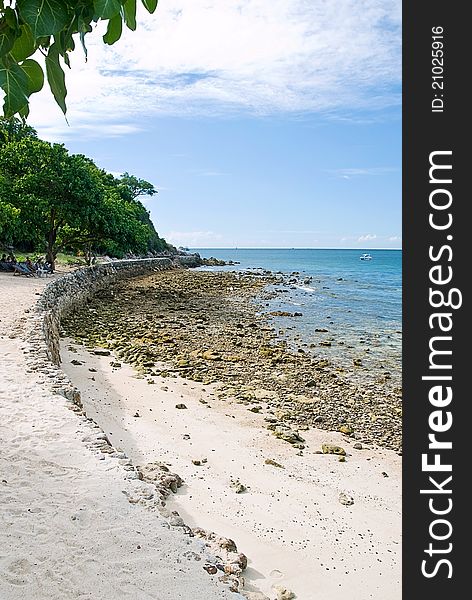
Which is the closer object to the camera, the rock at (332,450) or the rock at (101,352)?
the rock at (332,450)

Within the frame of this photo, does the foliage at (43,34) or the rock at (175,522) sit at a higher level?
the foliage at (43,34)

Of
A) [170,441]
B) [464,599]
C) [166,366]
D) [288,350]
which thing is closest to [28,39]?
[464,599]

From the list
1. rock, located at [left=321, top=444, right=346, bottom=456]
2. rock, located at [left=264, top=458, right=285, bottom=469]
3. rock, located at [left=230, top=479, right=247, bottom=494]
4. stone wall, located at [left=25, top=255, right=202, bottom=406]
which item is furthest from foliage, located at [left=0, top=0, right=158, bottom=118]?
rock, located at [left=321, top=444, right=346, bottom=456]

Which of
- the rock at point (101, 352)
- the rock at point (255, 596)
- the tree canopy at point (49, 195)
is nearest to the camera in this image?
the rock at point (255, 596)

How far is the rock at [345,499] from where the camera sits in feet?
23.8

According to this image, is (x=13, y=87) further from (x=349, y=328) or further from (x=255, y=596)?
(x=349, y=328)

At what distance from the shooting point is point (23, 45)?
1.81 metres

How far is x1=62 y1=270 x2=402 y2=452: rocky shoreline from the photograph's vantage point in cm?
1100

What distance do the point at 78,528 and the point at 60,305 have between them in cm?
1688

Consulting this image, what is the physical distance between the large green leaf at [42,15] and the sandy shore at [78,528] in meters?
3.77

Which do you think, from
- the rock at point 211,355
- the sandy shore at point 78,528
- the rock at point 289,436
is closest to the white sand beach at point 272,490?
the rock at point 289,436

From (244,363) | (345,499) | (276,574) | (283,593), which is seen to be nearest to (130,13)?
(283,593)

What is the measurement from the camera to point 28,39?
1822 mm

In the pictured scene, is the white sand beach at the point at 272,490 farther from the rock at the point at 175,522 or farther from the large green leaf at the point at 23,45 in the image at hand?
the large green leaf at the point at 23,45
